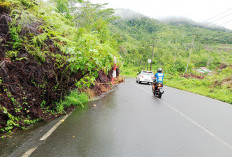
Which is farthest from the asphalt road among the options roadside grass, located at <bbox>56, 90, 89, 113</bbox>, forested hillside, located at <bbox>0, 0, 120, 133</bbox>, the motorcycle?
the motorcycle

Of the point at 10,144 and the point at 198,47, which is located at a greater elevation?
the point at 198,47

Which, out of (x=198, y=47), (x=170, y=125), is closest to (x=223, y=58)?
(x=198, y=47)

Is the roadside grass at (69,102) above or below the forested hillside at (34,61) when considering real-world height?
below

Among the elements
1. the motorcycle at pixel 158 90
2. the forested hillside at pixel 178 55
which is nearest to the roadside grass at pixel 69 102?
the motorcycle at pixel 158 90

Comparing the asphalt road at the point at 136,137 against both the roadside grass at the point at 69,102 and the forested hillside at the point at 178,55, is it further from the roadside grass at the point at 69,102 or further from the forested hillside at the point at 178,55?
the forested hillside at the point at 178,55

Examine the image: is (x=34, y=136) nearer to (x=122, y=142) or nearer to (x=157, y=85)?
(x=122, y=142)

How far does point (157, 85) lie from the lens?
10.5 metres

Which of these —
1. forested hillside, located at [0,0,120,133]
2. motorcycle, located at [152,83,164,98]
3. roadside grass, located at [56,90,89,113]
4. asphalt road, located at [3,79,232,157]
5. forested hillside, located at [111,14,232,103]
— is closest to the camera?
asphalt road, located at [3,79,232,157]

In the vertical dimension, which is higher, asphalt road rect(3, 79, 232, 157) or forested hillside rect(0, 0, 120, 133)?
forested hillside rect(0, 0, 120, 133)

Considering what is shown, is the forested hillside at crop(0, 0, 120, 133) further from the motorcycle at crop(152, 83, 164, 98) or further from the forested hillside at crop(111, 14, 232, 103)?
the forested hillside at crop(111, 14, 232, 103)

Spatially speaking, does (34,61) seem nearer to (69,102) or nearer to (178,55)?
(69,102)

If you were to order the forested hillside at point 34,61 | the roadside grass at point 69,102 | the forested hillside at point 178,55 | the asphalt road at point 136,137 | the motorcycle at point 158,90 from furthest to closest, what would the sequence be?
1. the forested hillside at point 178,55
2. the motorcycle at point 158,90
3. the roadside grass at point 69,102
4. the forested hillside at point 34,61
5. the asphalt road at point 136,137

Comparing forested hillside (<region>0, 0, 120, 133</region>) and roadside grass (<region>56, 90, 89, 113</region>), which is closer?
forested hillside (<region>0, 0, 120, 133</region>)

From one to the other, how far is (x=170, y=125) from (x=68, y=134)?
3027 mm
